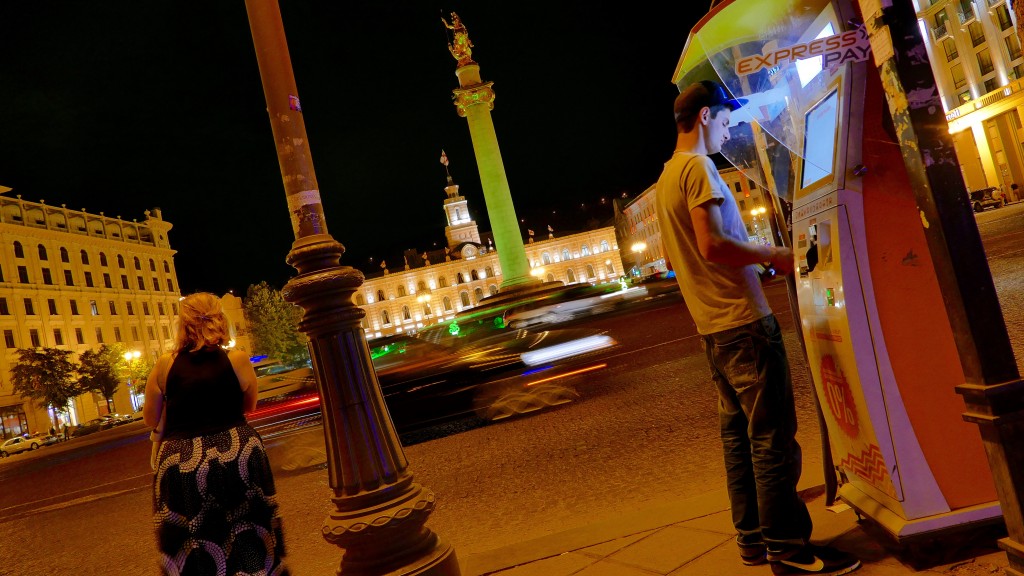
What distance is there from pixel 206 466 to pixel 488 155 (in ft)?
68.8

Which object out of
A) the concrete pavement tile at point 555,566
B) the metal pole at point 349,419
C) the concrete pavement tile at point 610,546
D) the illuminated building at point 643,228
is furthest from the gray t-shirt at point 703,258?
the illuminated building at point 643,228

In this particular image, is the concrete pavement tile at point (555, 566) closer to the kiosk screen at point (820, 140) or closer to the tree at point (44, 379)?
the kiosk screen at point (820, 140)

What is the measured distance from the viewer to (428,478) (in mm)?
6168

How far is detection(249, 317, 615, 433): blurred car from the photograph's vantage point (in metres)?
8.51

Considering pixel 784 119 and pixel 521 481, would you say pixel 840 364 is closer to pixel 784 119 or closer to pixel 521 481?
pixel 784 119

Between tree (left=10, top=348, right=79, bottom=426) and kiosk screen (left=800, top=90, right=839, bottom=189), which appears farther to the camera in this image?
tree (left=10, top=348, right=79, bottom=426)

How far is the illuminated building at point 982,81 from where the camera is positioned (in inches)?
1475

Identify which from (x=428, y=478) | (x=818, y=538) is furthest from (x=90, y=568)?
(x=818, y=538)

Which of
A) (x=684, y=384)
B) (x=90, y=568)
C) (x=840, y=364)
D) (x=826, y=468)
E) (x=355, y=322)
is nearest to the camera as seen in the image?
(x=840, y=364)

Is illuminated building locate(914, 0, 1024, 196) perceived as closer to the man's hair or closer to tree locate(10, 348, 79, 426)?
the man's hair

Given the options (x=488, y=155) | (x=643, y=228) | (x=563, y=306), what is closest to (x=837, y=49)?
(x=563, y=306)

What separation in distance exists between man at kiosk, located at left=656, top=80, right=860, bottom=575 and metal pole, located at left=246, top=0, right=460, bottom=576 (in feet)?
4.91

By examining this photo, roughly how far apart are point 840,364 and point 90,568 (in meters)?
5.81

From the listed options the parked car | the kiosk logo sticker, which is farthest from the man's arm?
the parked car
